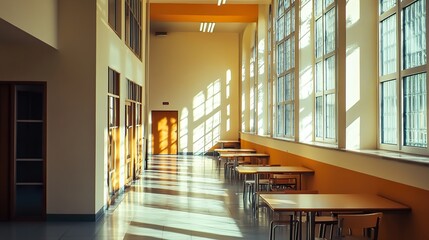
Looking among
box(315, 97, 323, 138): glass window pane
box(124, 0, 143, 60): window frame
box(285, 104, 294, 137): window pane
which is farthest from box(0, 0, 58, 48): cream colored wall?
box(285, 104, 294, 137): window pane

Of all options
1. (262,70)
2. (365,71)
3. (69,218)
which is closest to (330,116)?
(365,71)

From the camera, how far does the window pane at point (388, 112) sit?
19.9 feet

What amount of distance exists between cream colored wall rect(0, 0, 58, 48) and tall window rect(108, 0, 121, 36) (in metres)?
1.95

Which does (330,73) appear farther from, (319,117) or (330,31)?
(319,117)

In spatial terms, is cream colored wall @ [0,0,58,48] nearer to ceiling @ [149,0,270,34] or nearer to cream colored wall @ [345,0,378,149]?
cream colored wall @ [345,0,378,149]

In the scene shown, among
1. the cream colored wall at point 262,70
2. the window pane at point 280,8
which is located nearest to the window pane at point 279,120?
the cream colored wall at point 262,70

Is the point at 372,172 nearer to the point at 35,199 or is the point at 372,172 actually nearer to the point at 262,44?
the point at 35,199

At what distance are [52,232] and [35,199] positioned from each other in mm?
1015

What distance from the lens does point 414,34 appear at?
216 inches

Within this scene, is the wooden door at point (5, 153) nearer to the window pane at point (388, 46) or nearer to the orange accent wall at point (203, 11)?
the window pane at point (388, 46)

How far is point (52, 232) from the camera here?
6598 millimetres

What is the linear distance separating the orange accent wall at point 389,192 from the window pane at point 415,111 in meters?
0.59

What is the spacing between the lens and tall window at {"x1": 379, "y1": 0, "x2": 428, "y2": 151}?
5.31 metres

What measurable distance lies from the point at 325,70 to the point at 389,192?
4.03 metres
